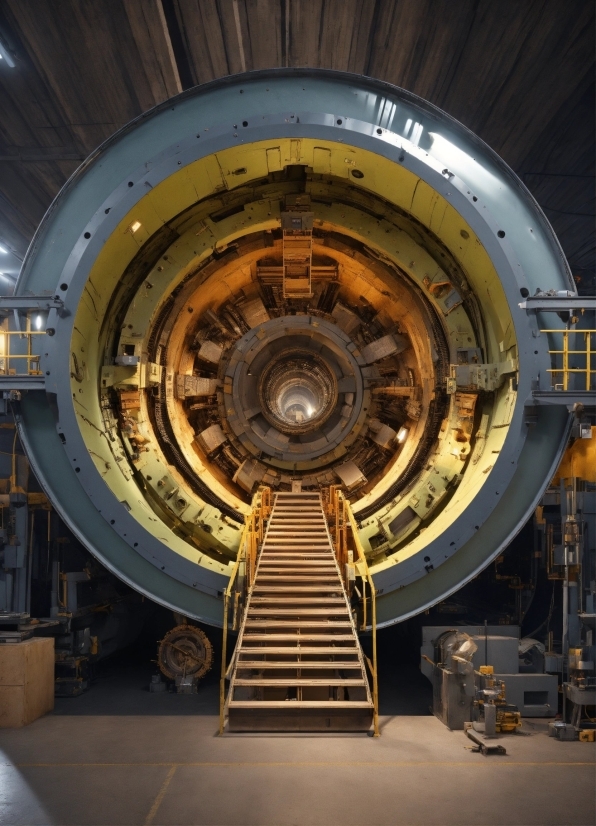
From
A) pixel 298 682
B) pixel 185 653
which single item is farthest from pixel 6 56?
pixel 298 682

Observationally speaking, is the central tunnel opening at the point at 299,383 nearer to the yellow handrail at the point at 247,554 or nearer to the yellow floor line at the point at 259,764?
the yellow handrail at the point at 247,554

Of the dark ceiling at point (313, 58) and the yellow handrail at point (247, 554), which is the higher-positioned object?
the dark ceiling at point (313, 58)

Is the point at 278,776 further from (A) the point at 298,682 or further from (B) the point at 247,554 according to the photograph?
(B) the point at 247,554

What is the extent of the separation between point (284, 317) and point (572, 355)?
455 centimetres

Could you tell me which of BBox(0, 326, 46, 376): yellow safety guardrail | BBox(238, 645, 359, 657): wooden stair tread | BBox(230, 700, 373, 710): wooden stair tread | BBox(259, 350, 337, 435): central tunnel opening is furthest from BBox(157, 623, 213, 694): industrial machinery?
BBox(259, 350, 337, 435): central tunnel opening

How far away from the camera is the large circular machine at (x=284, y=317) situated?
6855 millimetres

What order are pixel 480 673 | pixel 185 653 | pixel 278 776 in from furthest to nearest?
pixel 185 653
pixel 480 673
pixel 278 776

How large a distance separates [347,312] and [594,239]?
5.04 metres

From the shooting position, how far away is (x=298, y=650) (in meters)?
6.61

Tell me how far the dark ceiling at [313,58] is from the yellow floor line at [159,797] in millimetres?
7740

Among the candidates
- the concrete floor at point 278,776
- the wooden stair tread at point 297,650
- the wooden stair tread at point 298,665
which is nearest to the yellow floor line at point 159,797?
the concrete floor at point 278,776

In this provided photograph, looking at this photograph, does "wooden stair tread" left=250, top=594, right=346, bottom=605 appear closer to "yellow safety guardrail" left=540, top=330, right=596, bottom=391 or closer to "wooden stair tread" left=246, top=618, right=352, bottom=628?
"wooden stair tread" left=246, top=618, right=352, bottom=628

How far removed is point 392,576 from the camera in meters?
7.08

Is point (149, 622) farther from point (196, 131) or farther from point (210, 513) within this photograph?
point (196, 131)
